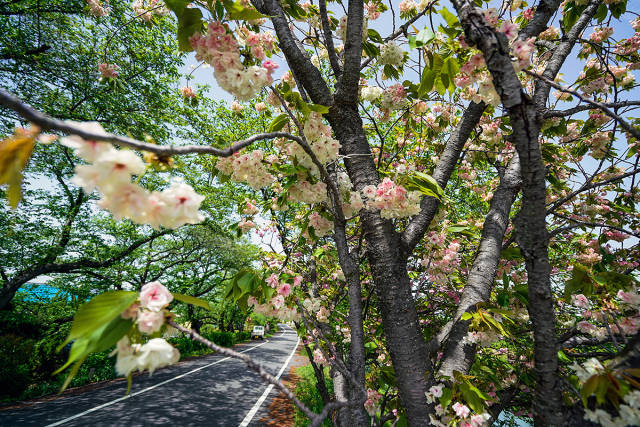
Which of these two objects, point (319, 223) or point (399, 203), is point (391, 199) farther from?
point (319, 223)

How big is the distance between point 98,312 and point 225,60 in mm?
1043

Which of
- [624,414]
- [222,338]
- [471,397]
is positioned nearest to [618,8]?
[624,414]

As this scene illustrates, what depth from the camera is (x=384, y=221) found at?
158cm

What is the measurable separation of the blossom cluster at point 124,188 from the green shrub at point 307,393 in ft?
17.4

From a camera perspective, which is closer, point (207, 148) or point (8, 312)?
point (207, 148)

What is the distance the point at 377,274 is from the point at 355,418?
0.71m

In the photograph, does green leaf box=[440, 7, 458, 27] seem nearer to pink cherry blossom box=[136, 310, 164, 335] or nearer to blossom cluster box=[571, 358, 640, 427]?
blossom cluster box=[571, 358, 640, 427]

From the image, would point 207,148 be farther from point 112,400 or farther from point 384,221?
point 112,400

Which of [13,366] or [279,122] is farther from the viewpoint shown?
[13,366]

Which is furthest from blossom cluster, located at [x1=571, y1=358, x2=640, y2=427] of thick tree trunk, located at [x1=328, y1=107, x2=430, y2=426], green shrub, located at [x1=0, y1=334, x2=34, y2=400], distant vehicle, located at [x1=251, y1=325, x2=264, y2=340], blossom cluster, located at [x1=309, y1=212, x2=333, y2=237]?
distant vehicle, located at [x1=251, y1=325, x2=264, y2=340]

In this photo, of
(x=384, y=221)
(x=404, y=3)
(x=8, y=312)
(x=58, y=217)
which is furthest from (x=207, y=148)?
(x=8, y=312)

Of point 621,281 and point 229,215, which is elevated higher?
point 229,215

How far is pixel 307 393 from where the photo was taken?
8688 millimetres

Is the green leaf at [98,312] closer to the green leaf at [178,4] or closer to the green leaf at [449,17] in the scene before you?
the green leaf at [178,4]
